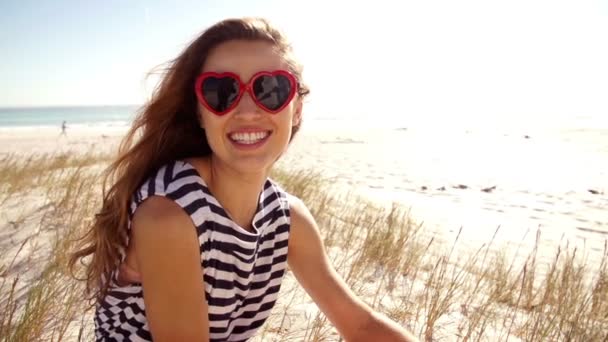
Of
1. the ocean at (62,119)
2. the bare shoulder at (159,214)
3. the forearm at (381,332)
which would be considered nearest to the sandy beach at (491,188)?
the forearm at (381,332)

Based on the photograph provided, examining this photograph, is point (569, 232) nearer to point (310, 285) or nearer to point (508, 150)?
point (310, 285)

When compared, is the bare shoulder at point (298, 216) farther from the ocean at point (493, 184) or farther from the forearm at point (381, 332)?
the ocean at point (493, 184)

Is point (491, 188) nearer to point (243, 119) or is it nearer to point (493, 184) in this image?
point (493, 184)

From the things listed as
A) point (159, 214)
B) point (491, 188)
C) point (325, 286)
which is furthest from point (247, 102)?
point (491, 188)

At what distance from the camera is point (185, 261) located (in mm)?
1385

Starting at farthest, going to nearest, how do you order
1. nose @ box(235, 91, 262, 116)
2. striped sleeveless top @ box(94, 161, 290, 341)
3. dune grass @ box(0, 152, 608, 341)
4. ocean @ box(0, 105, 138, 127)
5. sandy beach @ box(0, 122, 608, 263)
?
ocean @ box(0, 105, 138, 127) < sandy beach @ box(0, 122, 608, 263) < dune grass @ box(0, 152, 608, 341) < nose @ box(235, 91, 262, 116) < striped sleeveless top @ box(94, 161, 290, 341)

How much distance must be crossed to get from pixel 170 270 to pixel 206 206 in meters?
0.22

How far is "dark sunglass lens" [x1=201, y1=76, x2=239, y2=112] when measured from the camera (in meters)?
1.55

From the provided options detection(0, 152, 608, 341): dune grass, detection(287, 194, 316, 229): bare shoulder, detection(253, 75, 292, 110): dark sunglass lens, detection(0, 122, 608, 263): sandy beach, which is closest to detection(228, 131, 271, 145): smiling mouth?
detection(253, 75, 292, 110): dark sunglass lens

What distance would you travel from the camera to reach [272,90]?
1590mm

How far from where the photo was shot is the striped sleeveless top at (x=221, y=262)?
146 centimetres

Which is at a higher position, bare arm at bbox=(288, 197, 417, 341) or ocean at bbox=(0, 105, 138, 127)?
bare arm at bbox=(288, 197, 417, 341)

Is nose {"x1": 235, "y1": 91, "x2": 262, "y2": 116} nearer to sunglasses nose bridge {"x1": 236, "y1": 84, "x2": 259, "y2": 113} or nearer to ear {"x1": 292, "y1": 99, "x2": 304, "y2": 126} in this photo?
sunglasses nose bridge {"x1": 236, "y1": 84, "x2": 259, "y2": 113}

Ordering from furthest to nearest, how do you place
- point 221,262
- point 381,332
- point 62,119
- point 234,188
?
1. point 62,119
2. point 381,332
3. point 234,188
4. point 221,262
